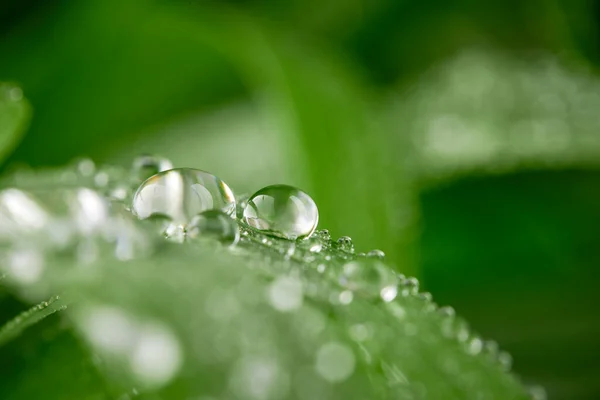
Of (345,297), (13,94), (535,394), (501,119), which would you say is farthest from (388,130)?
(345,297)

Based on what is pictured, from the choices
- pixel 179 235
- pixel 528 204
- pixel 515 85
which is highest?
pixel 515 85

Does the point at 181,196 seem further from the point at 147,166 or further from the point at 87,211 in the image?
the point at 147,166

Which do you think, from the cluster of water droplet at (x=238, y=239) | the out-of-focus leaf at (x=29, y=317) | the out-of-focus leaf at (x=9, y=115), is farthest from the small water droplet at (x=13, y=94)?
the out-of-focus leaf at (x=29, y=317)

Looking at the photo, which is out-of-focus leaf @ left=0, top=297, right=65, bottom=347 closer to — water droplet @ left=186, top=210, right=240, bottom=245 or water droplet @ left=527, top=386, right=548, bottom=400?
water droplet @ left=186, top=210, right=240, bottom=245

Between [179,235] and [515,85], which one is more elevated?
[515,85]

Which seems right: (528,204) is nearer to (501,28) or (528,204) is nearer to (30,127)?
(501,28)

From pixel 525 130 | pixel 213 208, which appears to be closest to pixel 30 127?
pixel 525 130

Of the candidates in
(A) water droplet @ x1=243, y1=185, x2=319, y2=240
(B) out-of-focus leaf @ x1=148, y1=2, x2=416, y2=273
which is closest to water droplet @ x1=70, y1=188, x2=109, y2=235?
(A) water droplet @ x1=243, y1=185, x2=319, y2=240
